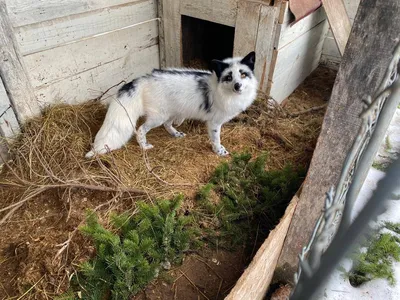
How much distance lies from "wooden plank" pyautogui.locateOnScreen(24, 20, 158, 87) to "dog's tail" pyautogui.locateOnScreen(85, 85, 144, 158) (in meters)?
0.70

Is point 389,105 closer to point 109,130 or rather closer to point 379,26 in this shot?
point 379,26

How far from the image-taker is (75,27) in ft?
9.47

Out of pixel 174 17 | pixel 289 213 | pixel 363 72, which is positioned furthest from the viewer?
pixel 174 17

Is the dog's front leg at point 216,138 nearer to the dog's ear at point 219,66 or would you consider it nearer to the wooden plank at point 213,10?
the dog's ear at point 219,66

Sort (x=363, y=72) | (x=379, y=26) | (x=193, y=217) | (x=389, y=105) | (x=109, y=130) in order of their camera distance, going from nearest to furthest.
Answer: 1. (x=389, y=105)
2. (x=379, y=26)
3. (x=363, y=72)
4. (x=193, y=217)
5. (x=109, y=130)

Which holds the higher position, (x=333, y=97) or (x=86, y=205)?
(x=333, y=97)

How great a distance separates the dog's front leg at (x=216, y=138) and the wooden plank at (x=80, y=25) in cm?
157

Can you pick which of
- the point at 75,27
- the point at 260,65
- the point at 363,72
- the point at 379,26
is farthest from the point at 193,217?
the point at 75,27

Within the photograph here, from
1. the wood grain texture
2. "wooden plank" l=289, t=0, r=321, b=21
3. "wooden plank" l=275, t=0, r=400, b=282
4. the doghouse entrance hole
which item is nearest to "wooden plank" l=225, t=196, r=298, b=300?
"wooden plank" l=275, t=0, r=400, b=282

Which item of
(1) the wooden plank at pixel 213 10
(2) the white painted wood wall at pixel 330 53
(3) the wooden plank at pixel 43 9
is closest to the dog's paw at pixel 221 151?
(1) the wooden plank at pixel 213 10

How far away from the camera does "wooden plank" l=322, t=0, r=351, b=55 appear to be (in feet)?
11.0

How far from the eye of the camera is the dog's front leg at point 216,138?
289cm

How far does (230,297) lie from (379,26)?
1.51m

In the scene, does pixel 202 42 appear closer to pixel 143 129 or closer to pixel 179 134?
pixel 179 134
